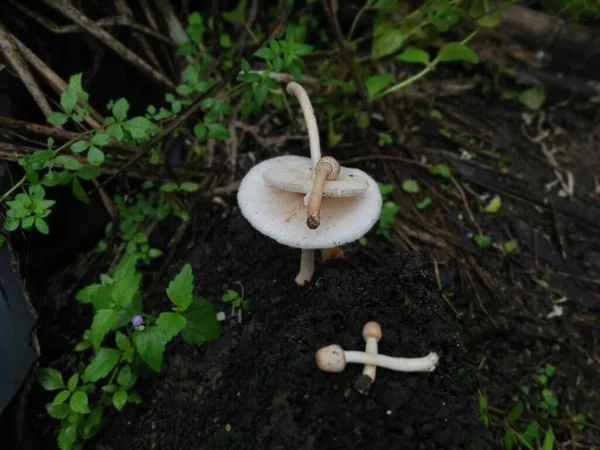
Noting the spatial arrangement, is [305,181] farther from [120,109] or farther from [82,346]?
[82,346]

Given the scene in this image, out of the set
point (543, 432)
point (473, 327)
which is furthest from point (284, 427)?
point (543, 432)

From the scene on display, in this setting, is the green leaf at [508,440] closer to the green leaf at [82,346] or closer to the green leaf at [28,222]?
the green leaf at [82,346]

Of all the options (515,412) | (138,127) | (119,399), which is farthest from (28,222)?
(515,412)

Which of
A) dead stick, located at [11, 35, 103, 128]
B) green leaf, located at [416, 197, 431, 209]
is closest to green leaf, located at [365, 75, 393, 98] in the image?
green leaf, located at [416, 197, 431, 209]

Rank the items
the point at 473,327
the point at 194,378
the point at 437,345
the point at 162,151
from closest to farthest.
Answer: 1. the point at 437,345
2. the point at 194,378
3. the point at 473,327
4. the point at 162,151

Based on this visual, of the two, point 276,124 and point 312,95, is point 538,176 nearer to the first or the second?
point 312,95

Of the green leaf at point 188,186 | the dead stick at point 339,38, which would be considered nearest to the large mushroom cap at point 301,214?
the green leaf at point 188,186
